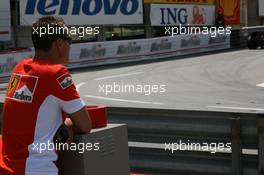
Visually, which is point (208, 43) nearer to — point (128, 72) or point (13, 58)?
point (128, 72)

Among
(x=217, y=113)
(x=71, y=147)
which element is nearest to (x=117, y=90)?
(x=217, y=113)

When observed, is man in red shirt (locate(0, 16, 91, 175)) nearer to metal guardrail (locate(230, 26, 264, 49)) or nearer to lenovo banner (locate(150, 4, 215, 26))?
lenovo banner (locate(150, 4, 215, 26))

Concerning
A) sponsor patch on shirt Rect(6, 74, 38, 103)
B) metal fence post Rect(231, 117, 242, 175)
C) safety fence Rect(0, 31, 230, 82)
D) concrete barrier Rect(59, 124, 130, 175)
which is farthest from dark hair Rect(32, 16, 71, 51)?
safety fence Rect(0, 31, 230, 82)

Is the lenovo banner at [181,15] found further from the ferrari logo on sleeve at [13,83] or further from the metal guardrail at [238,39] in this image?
the ferrari logo on sleeve at [13,83]

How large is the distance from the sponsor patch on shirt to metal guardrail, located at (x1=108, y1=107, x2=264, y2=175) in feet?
5.65

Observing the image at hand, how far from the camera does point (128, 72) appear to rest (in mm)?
22953

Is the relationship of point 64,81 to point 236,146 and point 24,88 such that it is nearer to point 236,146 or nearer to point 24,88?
point 24,88

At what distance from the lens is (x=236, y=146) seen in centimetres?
438

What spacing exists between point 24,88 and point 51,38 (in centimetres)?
31

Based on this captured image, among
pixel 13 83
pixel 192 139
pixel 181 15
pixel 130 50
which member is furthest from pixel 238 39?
pixel 13 83

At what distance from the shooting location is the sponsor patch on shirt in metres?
3.20

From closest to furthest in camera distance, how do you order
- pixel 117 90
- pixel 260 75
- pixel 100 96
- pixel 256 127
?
pixel 256 127, pixel 100 96, pixel 117 90, pixel 260 75

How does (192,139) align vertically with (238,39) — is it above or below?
above

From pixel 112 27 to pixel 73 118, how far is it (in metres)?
33.0
